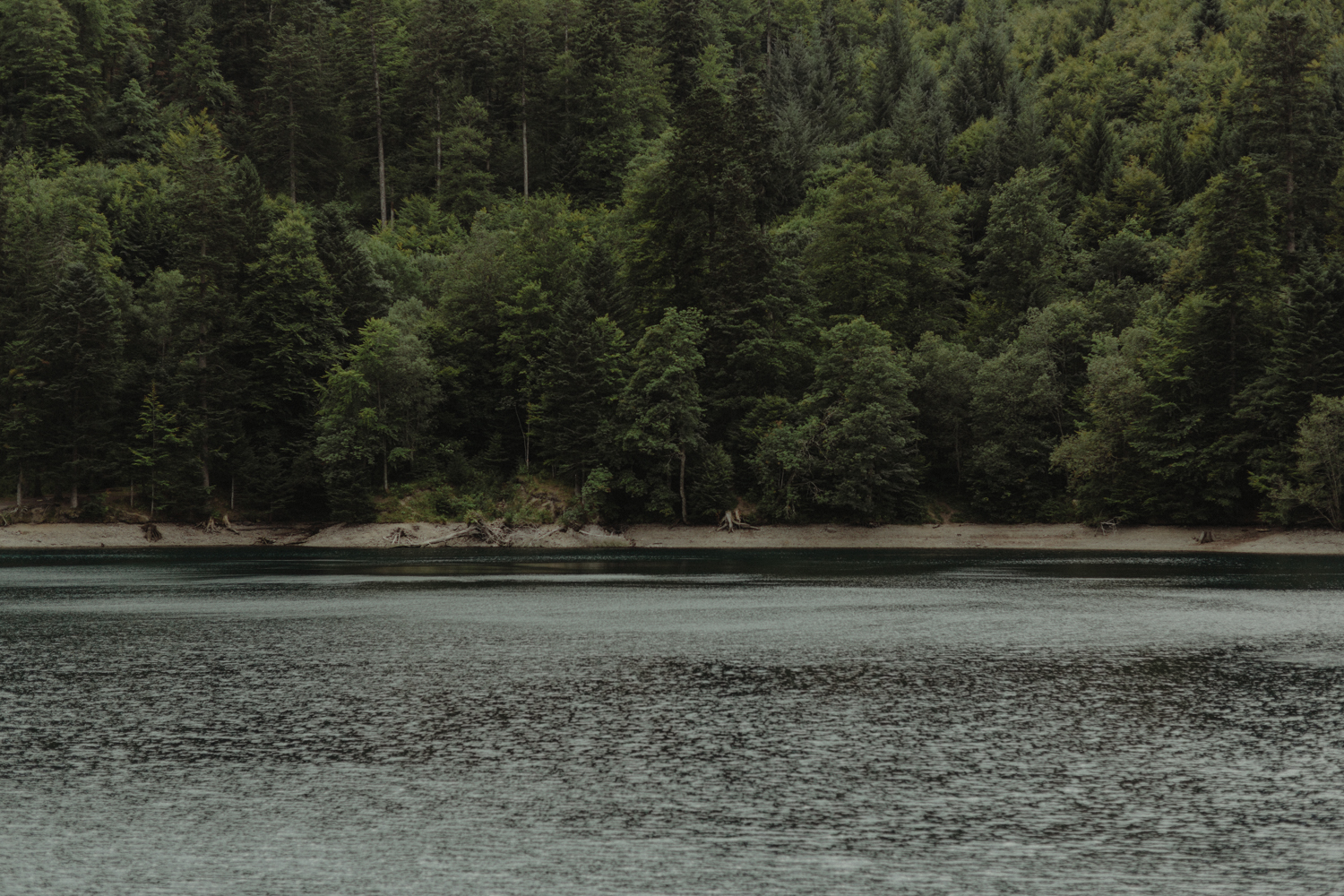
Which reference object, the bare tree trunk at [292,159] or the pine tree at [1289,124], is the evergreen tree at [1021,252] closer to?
the pine tree at [1289,124]

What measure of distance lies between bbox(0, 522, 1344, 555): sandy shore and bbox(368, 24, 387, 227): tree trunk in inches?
2100

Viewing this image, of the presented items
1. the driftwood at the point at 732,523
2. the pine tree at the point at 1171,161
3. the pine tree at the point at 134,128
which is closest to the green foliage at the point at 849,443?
the driftwood at the point at 732,523

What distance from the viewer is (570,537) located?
97.3 m

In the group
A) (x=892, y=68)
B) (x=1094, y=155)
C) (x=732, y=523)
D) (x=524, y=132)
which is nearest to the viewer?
(x=732, y=523)

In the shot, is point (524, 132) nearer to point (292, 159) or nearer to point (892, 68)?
point (292, 159)

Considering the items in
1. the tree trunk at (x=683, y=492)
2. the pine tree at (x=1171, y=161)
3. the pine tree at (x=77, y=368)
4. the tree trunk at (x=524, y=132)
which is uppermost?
the tree trunk at (x=524, y=132)

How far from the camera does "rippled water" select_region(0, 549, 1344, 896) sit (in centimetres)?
1498

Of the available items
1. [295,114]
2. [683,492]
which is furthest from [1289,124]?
[295,114]

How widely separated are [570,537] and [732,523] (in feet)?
48.5

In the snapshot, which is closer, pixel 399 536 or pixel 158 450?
pixel 158 450

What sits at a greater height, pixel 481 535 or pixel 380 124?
pixel 380 124

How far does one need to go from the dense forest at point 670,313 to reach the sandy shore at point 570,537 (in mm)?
1913

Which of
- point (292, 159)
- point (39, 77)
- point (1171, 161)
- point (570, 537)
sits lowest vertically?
point (570, 537)

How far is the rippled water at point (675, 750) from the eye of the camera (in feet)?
49.1
